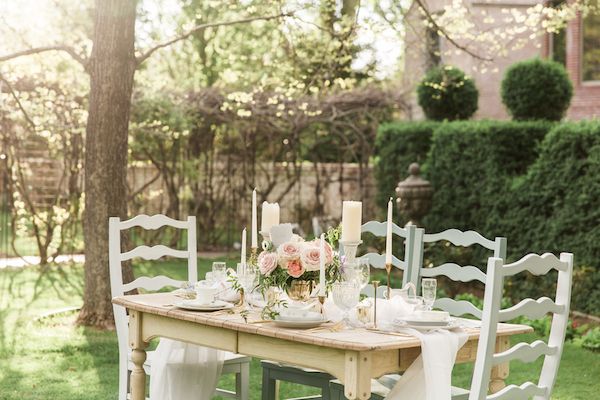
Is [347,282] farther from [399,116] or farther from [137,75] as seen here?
[399,116]

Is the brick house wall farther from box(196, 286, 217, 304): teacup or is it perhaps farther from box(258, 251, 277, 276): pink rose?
box(258, 251, 277, 276): pink rose

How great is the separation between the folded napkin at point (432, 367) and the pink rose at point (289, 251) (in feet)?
1.92

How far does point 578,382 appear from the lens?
7.41m

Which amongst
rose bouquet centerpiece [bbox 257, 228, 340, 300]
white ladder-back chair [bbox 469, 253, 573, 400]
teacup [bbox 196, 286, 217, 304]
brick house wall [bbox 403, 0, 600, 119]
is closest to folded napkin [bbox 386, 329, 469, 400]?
white ladder-back chair [bbox 469, 253, 573, 400]

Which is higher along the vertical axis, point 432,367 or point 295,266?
point 295,266

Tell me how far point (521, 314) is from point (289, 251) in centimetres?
106

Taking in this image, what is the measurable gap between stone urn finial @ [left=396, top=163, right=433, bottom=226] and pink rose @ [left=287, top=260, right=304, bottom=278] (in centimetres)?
725

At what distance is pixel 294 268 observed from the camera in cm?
446

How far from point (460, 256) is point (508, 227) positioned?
1.07 metres

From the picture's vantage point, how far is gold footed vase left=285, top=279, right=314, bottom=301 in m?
4.56

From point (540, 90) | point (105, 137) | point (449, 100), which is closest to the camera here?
point (105, 137)

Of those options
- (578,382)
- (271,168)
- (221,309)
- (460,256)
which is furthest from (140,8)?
(221,309)

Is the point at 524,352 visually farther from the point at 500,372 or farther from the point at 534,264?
the point at 500,372

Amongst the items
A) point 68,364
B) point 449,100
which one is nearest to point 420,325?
point 68,364
